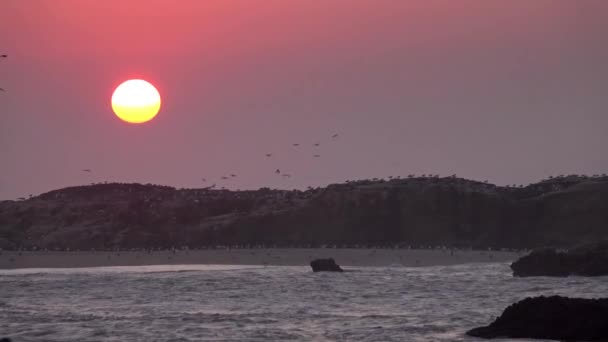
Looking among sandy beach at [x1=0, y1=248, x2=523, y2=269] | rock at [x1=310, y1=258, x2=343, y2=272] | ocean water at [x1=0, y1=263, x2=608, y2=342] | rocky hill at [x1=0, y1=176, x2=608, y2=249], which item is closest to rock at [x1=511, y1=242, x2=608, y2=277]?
ocean water at [x1=0, y1=263, x2=608, y2=342]

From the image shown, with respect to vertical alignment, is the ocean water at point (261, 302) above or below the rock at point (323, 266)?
below

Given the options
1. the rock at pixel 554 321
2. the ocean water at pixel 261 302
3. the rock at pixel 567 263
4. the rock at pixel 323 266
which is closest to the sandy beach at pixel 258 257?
the ocean water at pixel 261 302

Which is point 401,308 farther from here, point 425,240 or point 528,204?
point 528,204

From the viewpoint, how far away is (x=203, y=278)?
63125 mm

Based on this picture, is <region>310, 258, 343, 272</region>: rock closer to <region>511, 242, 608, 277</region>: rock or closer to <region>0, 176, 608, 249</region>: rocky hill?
<region>511, 242, 608, 277</region>: rock

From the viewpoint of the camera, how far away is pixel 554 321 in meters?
33.8

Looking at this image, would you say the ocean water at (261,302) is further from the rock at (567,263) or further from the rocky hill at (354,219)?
the rocky hill at (354,219)

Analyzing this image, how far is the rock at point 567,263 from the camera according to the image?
199 feet

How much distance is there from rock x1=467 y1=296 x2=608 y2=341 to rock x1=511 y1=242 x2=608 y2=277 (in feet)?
86.7

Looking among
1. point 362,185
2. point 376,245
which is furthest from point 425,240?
point 362,185

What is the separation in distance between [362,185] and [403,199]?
39.3 ft

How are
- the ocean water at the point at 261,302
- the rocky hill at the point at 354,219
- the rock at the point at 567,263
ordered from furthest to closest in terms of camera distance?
the rocky hill at the point at 354,219 < the rock at the point at 567,263 < the ocean water at the point at 261,302

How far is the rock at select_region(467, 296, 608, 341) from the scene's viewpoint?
32.5 m

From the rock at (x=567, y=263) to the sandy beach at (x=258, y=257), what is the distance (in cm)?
1610
